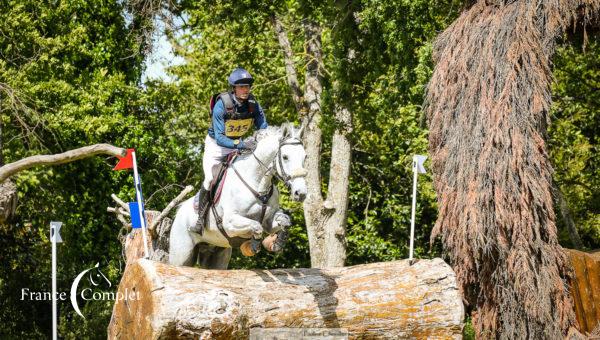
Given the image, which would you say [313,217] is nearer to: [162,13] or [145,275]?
[162,13]

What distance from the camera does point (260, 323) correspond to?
24.9ft

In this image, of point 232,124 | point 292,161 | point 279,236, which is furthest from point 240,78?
point 279,236

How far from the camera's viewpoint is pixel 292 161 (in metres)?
7.72

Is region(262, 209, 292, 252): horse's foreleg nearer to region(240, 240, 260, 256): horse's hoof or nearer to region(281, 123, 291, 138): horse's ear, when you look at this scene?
region(240, 240, 260, 256): horse's hoof

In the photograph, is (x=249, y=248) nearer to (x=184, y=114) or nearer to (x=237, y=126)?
(x=237, y=126)

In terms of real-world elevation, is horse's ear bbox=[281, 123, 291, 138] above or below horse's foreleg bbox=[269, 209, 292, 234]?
above

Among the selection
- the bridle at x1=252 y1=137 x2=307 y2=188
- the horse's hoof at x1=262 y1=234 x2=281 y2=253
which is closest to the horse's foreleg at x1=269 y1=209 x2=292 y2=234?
the horse's hoof at x1=262 y1=234 x2=281 y2=253

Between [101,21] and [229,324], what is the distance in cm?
1044

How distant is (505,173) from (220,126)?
280 cm

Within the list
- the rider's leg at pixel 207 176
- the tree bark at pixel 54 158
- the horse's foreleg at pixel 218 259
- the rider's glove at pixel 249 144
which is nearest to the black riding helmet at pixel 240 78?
the rider's glove at pixel 249 144

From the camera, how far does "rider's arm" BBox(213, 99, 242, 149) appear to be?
859 centimetres

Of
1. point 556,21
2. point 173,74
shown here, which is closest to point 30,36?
point 173,74

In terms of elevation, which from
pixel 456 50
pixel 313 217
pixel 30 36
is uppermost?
pixel 30 36

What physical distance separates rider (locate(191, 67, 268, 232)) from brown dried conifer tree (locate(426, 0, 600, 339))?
6.65 feet
